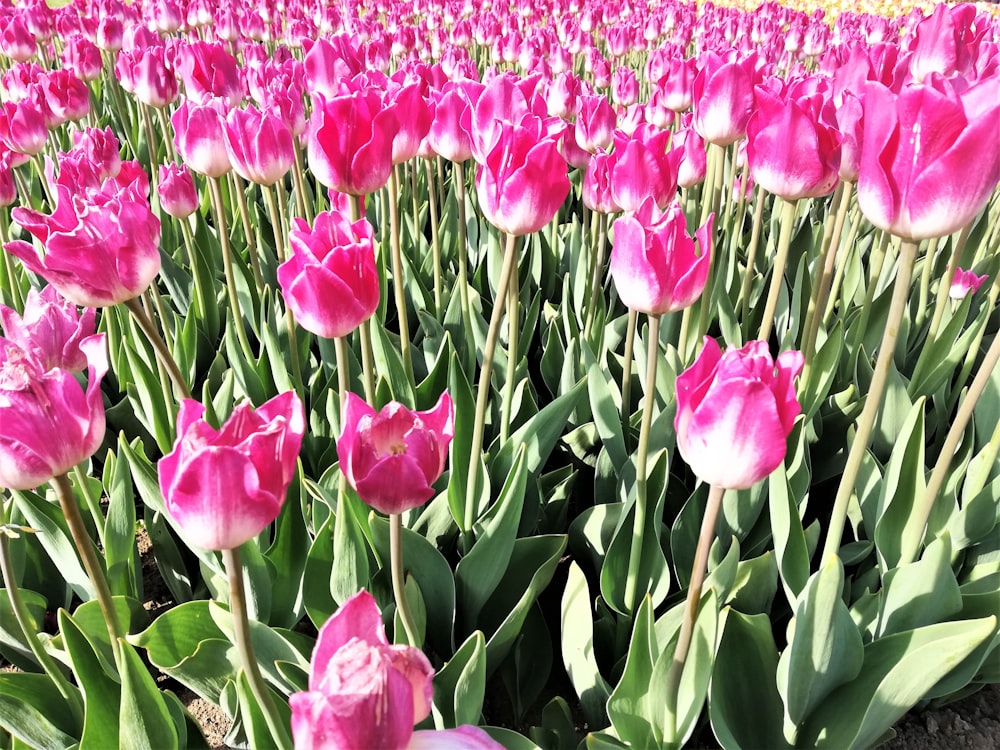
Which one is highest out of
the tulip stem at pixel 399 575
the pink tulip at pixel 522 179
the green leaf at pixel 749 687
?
the pink tulip at pixel 522 179

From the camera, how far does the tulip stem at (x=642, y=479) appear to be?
1.03 metres

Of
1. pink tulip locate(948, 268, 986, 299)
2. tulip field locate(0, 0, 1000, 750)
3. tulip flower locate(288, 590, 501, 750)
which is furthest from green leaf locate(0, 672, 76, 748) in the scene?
pink tulip locate(948, 268, 986, 299)

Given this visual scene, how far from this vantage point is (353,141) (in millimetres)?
1176

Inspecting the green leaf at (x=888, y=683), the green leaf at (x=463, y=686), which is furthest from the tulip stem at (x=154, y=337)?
the green leaf at (x=888, y=683)

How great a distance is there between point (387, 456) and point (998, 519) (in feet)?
3.51

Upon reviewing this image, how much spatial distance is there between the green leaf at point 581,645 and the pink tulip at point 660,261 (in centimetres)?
41

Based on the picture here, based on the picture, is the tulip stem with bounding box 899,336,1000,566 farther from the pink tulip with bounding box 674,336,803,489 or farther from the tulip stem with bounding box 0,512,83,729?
the tulip stem with bounding box 0,512,83,729

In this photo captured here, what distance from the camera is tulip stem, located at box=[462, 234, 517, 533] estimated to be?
109cm

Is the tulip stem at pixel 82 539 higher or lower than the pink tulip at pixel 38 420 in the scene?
lower

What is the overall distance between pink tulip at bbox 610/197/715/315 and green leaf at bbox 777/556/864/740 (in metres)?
0.38

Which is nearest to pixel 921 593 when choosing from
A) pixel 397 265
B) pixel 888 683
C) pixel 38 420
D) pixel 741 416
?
pixel 888 683

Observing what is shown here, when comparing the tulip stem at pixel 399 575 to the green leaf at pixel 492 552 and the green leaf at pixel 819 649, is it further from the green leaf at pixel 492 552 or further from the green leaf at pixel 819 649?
the green leaf at pixel 819 649

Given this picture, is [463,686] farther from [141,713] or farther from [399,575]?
[141,713]

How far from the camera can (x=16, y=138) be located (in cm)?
196
